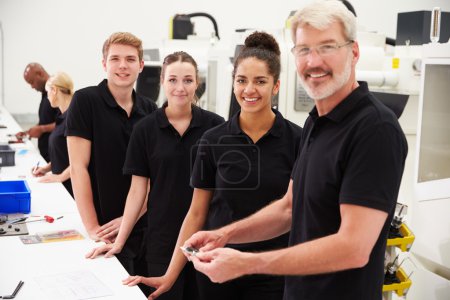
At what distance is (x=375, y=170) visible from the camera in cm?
109

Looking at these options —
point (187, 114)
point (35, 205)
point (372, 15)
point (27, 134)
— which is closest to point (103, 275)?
point (187, 114)

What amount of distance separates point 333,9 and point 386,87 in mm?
1935

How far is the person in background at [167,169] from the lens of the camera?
1.98 m

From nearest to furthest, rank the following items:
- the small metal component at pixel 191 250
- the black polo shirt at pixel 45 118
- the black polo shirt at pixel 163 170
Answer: the small metal component at pixel 191 250
the black polo shirt at pixel 163 170
the black polo shirt at pixel 45 118

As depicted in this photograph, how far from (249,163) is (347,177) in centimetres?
61

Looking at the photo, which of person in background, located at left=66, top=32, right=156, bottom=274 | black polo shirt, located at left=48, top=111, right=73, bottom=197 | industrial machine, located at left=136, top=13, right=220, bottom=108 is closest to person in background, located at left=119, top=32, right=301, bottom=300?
person in background, located at left=66, top=32, right=156, bottom=274

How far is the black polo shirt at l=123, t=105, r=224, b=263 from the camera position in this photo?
1.98m

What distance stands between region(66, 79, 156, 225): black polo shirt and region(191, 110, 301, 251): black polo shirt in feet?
1.75

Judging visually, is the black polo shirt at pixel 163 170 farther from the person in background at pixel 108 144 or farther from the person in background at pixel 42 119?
the person in background at pixel 42 119

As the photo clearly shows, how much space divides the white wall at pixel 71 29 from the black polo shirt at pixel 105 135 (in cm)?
388

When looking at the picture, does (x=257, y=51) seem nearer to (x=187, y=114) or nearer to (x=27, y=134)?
(x=187, y=114)

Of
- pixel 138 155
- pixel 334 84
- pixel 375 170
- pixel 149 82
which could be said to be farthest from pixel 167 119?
pixel 149 82

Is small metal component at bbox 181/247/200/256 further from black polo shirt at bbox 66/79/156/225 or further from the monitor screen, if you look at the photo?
the monitor screen

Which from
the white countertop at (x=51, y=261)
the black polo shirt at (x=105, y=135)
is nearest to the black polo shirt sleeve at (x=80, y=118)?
the black polo shirt at (x=105, y=135)
